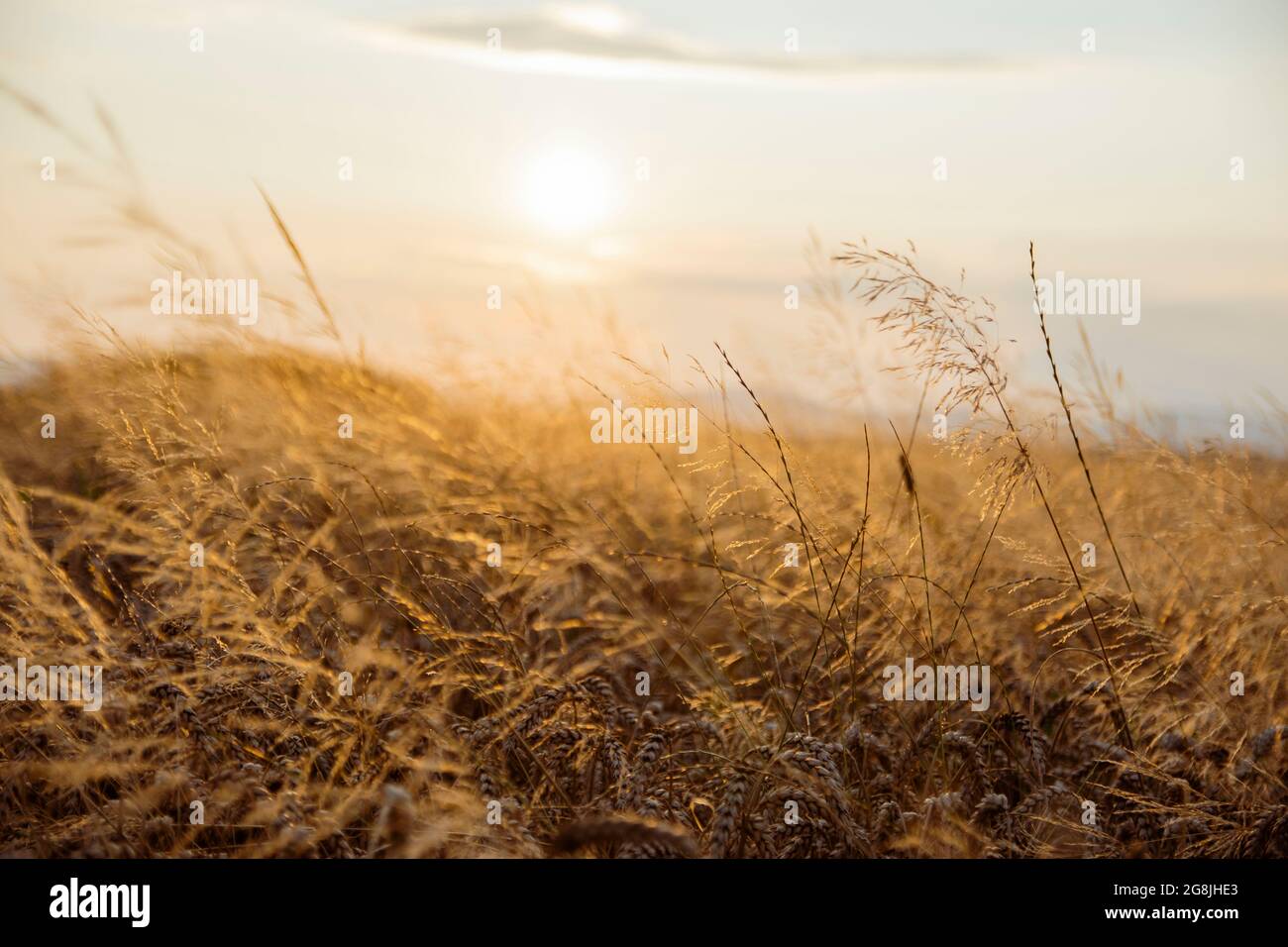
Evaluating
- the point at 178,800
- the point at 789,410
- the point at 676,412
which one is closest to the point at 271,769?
the point at 178,800

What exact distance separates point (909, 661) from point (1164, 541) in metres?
0.81

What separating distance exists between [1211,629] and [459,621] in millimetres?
1614

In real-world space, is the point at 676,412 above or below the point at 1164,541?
above

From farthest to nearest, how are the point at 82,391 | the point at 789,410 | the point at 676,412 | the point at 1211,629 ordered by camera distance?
the point at 789,410 → the point at 82,391 → the point at 676,412 → the point at 1211,629

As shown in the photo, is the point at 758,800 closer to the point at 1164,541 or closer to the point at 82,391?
the point at 1164,541

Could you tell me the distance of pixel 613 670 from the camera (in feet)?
7.70

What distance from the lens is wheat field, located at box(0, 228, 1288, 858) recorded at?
1.70 m

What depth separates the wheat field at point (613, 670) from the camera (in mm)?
1700

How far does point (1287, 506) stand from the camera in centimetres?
292
